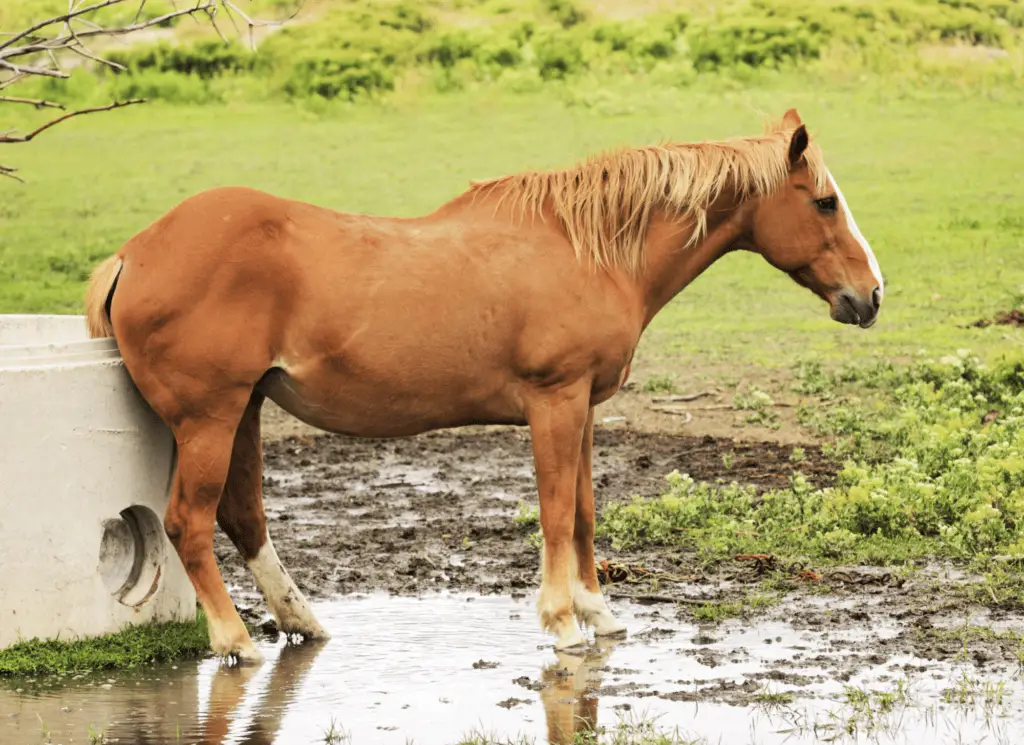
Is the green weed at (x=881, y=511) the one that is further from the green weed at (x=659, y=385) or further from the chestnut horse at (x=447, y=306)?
the green weed at (x=659, y=385)

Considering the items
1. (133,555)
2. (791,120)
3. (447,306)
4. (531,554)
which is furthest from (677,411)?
(133,555)

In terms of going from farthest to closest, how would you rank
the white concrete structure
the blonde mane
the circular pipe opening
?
the blonde mane → the circular pipe opening → the white concrete structure

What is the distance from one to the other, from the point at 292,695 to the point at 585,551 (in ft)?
4.87

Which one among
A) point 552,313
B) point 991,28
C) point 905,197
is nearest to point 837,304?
point 552,313

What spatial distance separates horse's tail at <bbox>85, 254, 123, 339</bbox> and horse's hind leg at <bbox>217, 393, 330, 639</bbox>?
0.68 metres

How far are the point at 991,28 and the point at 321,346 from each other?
1766cm

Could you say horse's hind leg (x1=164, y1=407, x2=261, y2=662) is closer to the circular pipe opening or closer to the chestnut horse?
the chestnut horse

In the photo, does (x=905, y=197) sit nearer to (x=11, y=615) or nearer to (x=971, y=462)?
(x=971, y=462)

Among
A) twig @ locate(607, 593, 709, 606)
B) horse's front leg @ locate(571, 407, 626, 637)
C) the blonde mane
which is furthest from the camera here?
twig @ locate(607, 593, 709, 606)

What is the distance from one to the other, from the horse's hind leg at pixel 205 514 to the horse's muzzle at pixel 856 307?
2555 mm

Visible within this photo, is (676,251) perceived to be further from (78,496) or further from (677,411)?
(677,411)

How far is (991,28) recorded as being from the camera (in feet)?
69.4

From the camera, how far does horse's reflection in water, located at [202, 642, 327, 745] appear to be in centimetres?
502

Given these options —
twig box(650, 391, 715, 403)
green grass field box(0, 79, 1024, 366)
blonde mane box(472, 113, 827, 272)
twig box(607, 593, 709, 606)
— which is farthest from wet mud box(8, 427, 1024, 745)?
green grass field box(0, 79, 1024, 366)
